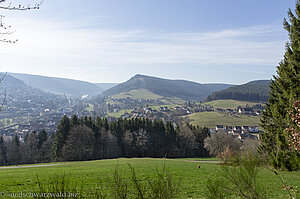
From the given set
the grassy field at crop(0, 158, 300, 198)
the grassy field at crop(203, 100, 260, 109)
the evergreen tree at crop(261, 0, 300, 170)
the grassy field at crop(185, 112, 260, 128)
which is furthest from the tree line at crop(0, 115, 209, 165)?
the grassy field at crop(203, 100, 260, 109)

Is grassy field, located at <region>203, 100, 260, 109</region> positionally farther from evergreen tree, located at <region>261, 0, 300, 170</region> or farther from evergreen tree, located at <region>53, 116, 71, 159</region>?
evergreen tree, located at <region>261, 0, 300, 170</region>

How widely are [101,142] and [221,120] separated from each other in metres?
94.5

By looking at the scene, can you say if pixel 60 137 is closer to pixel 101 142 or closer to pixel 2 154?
pixel 101 142

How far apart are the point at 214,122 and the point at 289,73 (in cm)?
10841

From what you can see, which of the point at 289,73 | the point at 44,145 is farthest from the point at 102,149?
the point at 289,73

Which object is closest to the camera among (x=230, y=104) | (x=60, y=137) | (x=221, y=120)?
(x=60, y=137)

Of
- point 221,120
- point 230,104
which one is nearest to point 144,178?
point 221,120

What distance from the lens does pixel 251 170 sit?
15.0 feet

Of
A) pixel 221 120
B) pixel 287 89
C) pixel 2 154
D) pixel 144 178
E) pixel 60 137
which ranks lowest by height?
pixel 2 154

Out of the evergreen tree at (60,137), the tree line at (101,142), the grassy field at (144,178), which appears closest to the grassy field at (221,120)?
the tree line at (101,142)

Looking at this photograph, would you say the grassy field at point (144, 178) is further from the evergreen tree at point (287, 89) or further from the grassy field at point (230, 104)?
the grassy field at point (230, 104)

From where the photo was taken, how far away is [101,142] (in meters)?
50.8

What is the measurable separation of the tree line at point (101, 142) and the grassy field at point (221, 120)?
5996 centimetres

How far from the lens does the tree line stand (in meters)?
45.2
